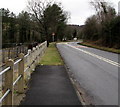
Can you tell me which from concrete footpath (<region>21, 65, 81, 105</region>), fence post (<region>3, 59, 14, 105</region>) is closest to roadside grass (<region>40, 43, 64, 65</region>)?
concrete footpath (<region>21, 65, 81, 105</region>)

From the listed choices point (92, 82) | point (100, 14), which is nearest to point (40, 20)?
point (100, 14)

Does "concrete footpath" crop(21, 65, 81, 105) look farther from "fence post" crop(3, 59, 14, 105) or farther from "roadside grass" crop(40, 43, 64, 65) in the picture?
"roadside grass" crop(40, 43, 64, 65)

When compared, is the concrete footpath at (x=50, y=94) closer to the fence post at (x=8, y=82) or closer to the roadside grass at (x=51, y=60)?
the fence post at (x=8, y=82)

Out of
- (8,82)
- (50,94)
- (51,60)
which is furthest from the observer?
(51,60)

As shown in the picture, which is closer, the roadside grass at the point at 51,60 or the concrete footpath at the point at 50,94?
the concrete footpath at the point at 50,94

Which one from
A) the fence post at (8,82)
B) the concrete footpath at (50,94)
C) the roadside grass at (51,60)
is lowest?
the concrete footpath at (50,94)

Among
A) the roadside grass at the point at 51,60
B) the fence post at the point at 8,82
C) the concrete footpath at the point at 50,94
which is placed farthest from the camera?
the roadside grass at the point at 51,60

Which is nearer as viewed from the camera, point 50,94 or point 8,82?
point 8,82

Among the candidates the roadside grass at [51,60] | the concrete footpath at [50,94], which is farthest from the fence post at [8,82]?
the roadside grass at [51,60]

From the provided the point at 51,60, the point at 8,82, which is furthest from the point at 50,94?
the point at 51,60

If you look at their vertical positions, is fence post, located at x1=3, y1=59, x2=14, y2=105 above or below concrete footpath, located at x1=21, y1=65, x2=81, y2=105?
above

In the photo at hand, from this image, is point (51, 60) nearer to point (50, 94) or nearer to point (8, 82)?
point (50, 94)

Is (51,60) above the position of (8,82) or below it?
below

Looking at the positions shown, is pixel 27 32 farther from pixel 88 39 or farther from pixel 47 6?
pixel 88 39
